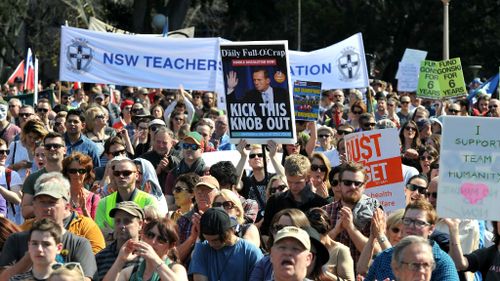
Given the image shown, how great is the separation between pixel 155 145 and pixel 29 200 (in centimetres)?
302

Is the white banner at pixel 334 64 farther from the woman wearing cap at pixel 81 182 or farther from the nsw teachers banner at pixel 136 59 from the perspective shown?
the woman wearing cap at pixel 81 182

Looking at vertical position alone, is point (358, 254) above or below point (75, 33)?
below

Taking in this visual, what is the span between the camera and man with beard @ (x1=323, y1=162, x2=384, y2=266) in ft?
30.5

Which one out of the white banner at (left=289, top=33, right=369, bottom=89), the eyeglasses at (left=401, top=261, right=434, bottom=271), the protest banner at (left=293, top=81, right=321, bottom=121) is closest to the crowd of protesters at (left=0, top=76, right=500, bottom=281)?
the eyeglasses at (left=401, top=261, right=434, bottom=271)

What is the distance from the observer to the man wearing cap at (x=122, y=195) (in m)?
10.2

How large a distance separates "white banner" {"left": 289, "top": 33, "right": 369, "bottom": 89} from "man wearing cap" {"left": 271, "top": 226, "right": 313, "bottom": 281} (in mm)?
12231

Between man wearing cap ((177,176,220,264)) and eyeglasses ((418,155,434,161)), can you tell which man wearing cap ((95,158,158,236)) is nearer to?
man wearing cap ((177,176,220,264))

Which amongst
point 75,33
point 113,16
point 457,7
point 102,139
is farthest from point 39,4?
point 102,139

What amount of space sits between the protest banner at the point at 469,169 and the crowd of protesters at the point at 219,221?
22 cm

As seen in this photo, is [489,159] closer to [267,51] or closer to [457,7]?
[267,51]

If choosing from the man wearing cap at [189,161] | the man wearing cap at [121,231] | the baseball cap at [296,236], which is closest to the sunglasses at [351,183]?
the man wearing cap at [121,231]

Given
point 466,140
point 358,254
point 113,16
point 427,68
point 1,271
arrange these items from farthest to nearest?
point 113,16 < point 427,68 < point 358,254 < point 466,140 < point 1,271

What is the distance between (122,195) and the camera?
10.3 metres

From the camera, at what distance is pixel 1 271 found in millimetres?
8188
